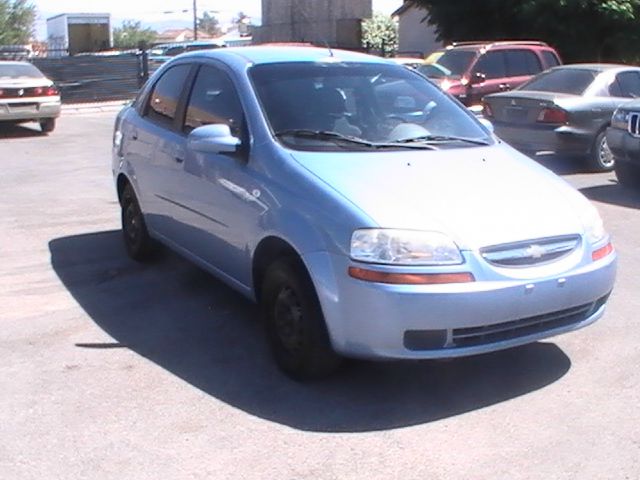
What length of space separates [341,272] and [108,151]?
1223cm

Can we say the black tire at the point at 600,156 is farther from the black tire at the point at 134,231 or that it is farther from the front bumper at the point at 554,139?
the black tire at the point at 134,231

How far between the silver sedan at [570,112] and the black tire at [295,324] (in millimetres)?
8286

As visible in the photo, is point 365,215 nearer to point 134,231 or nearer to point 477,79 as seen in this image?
point 134,231

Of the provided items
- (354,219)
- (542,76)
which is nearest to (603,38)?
(542,76)

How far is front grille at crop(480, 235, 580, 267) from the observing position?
4879 mm

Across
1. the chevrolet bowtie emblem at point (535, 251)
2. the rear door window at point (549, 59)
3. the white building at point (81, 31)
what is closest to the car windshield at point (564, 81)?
the rear door window at point (549, 59)

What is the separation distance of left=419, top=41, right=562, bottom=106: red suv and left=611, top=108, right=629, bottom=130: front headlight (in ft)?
19.9

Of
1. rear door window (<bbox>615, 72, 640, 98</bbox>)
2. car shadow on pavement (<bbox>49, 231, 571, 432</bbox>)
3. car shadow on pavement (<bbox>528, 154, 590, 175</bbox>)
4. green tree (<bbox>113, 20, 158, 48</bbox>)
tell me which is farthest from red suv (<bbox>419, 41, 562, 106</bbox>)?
green tree (<bbox>113, 20, 158, 48</bbox>)

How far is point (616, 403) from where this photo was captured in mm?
5043

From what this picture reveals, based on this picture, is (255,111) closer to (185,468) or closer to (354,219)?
(354,219)

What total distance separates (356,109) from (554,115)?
743 cm

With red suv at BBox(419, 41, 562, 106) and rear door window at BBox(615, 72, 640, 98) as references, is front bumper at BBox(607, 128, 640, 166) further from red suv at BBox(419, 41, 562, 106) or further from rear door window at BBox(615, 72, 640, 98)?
red suv at BBox(419, 41, 562, 106)

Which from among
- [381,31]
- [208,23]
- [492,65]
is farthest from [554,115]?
[208,23]

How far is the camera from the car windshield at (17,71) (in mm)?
19125
